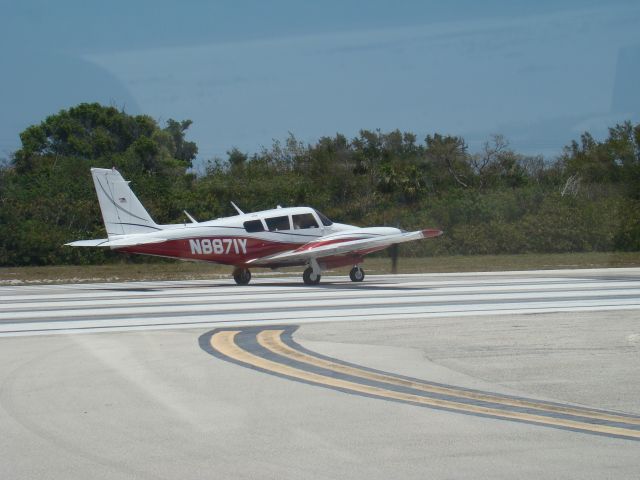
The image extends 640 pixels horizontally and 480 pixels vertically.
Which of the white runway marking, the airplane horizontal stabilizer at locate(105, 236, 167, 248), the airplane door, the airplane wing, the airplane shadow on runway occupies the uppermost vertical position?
the airplane door

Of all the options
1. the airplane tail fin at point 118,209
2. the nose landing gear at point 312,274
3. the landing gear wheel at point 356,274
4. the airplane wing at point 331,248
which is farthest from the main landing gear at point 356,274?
the airplane tail fin at point 118,209

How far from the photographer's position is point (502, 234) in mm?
48000

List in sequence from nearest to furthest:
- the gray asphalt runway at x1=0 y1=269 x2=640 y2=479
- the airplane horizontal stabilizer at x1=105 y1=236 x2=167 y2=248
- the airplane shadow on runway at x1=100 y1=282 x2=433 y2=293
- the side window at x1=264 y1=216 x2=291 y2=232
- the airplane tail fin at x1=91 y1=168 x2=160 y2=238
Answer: the gray asphalt runway at x1=0 y1=269 x2=640 y2=479 → the airplane shadow on runway at x1=100 y1=282 x2=433 y2=293 → the airplane horizontal stabilizer at x1=105 y1=236 x2=167 y2=248 → the airplane tail fin at x1=91 y1=168 x2=160 y2=238 → the side window at x1=264 y1=216 x2=291 y2=232

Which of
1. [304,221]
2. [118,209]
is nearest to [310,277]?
[304,221]

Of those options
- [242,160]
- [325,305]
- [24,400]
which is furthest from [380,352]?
[242,160]

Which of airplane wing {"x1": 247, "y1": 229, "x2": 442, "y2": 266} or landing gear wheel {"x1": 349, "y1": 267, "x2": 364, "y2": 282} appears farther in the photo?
landing gear wheel {"x1": 349, "y1": 267, "x2": 364, "y2": 282}

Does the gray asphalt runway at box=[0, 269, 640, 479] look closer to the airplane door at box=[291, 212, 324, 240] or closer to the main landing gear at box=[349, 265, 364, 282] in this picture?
the airplane door at box=[291, 212, 324, 240]

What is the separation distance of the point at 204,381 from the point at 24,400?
193 cm

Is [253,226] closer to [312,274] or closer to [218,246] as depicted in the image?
[218,246]

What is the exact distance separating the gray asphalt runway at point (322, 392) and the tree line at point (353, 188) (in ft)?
92.4

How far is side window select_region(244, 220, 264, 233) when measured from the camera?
26969 mm

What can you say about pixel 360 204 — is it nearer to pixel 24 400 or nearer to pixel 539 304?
pixel 539 304

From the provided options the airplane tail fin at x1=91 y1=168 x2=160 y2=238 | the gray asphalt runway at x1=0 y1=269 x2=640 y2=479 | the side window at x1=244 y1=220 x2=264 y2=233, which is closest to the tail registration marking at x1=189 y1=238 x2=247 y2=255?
the side window at x1=244 y1=220 x2=264 y2=233

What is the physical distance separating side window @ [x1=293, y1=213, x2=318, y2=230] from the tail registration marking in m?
1.68
